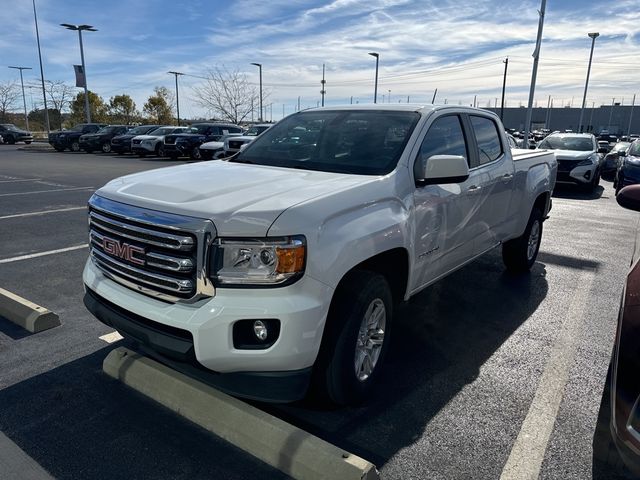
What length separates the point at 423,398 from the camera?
10.7 feet

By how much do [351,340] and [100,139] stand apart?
29.6 meters

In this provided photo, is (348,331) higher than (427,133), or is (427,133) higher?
(427,133)

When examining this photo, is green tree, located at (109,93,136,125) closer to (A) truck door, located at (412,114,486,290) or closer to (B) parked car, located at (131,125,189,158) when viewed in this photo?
(B) parked car, located at (131,125,189,158)

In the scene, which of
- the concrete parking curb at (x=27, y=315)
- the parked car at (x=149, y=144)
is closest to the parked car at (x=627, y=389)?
the concrete parking curb at (x=27, y=315)

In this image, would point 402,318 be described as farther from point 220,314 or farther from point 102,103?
point 102,103

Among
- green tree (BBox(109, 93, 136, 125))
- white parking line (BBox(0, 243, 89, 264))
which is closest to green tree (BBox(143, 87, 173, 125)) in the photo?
green tree (BBox(109, 93, 136, 125))

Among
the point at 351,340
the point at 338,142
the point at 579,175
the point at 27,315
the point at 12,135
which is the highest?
the point at 338,142

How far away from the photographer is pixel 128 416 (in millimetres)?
2979

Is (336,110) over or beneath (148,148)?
over

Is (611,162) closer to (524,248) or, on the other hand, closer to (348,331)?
(524,248)

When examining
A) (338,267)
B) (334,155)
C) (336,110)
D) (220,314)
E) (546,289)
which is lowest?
(546,289)

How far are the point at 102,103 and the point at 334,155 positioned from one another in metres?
59.7

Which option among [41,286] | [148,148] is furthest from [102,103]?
[41,286]

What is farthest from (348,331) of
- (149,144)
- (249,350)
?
(149,144)
